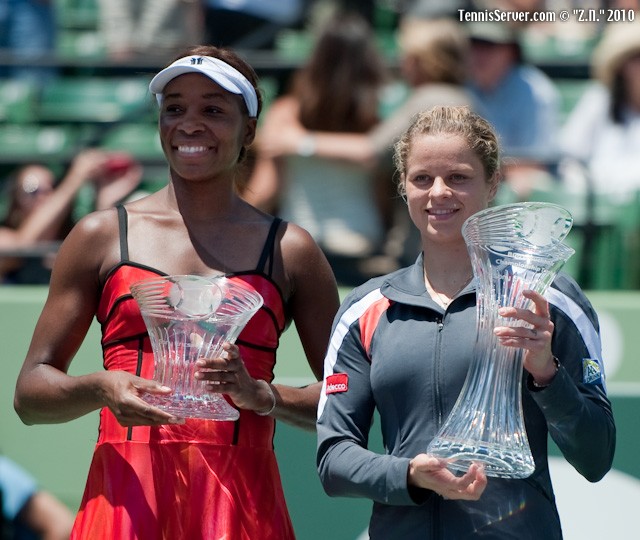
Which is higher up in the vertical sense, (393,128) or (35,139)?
(35,139)

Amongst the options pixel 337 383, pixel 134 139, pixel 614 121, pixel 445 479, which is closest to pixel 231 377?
pixel 337 383

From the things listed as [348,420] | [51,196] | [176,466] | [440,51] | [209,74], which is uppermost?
[440,51]

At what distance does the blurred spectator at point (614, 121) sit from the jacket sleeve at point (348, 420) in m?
3.23

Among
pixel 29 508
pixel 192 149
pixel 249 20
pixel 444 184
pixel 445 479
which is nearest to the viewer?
pixel 445 479

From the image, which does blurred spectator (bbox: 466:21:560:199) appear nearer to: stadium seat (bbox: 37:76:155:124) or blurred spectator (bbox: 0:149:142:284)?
blurred spectator (bbox: 0:149:142:284)

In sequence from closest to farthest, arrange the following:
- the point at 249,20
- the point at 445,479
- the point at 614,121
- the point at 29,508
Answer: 1. the point at 445,479
2. the point at 29,508
3. the point at 614,121
4. the point at 249,20

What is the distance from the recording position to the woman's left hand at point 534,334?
2.13 metres

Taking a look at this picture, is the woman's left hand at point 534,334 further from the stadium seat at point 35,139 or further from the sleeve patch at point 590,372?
the stadium seat at point 35,139

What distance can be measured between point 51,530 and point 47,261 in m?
1.53

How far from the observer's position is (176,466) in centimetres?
255

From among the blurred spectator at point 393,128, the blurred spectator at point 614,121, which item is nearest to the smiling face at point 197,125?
the blurred spectator at point 393,128

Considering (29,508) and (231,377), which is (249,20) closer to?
(29,508)

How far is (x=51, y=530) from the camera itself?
13.2 feet

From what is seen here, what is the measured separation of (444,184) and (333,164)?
3.18m
